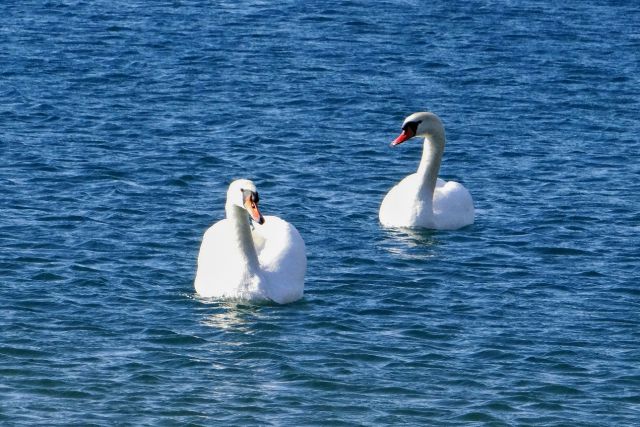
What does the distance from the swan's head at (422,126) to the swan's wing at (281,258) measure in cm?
486

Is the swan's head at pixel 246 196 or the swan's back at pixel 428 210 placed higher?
the swan's head at pixel 246 196

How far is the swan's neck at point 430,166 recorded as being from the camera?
2711 cm

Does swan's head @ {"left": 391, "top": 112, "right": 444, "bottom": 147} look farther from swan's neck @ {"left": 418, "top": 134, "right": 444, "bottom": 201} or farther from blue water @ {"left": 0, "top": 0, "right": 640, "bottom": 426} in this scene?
blue water @ {"left": 0, "top": 0, "right": 640, "bottom": 426}

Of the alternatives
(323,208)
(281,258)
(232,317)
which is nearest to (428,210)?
(323,208)

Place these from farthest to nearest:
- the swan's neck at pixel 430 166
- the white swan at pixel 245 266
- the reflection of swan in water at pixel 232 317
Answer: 1. the swan's neck at pixel 430 166
2. the white swan at pixel 245 266
3. the reflection of swan in water at pixel 232 317

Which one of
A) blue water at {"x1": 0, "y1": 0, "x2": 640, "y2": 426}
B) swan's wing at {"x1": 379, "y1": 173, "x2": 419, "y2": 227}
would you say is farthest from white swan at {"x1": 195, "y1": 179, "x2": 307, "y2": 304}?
swan's wing at {"x1": 379, "y1": 173, "x2": 419, "y2": 227}

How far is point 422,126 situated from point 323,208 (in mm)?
2105

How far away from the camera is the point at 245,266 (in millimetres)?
22734

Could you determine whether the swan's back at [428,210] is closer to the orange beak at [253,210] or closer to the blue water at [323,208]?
the blue water at [323,208]

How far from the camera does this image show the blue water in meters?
19.7

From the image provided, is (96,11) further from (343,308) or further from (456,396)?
(456,396)

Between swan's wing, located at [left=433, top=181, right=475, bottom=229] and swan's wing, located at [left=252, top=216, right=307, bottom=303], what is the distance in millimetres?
3959


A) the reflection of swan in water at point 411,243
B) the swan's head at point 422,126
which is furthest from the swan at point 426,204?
the swan's head at point 422,126

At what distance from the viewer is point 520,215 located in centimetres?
2708
